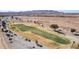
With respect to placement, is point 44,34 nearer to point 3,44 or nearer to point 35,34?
point 35,34

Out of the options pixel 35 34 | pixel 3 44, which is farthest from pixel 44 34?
pixel 3 44

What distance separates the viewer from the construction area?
8.02 feet

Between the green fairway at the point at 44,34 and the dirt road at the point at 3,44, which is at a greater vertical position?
the green fairway at the point at 44,34

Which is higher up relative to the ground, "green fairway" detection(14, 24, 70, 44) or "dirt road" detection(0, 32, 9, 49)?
"green fairway" detection(14, 24, 70, 44)

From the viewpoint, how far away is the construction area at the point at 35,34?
2445 mm

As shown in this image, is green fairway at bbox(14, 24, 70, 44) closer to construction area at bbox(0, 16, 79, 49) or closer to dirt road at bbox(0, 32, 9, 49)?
construction area at bbox(0, 16, 79, 49)

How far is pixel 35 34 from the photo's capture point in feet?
8.08

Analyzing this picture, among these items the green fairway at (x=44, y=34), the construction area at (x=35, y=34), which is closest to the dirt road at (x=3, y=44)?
the construction area at (x=35, y=34)

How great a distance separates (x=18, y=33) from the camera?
247 centimetres

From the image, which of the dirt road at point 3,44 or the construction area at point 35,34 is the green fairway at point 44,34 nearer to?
the construction area at point 35,34

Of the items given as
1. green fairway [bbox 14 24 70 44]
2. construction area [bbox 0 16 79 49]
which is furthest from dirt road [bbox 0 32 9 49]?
green fairway [bbox 14 24 70 44]
